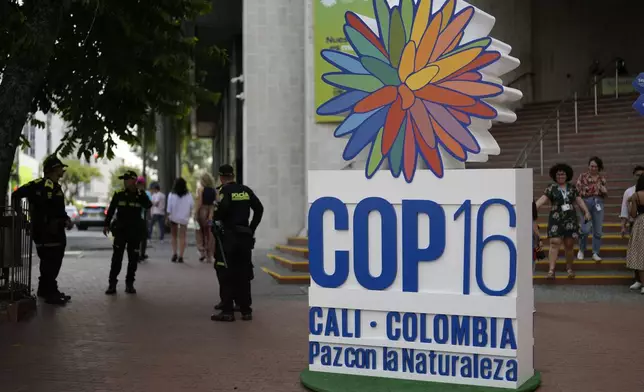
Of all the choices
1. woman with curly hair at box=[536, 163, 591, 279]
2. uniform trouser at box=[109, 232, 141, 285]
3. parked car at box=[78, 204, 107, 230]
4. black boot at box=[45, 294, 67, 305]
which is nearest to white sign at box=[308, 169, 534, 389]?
black boot at box=[45, 294, 67, 305]

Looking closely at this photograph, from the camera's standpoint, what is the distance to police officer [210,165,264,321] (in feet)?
33.6

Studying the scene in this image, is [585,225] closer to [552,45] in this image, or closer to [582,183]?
[582,183]

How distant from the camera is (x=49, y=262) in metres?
11.7

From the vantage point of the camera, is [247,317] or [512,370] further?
[247,317]

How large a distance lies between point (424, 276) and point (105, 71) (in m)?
5.99

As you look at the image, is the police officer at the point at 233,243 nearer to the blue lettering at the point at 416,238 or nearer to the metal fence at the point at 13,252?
the metal fence at the point at 13,252

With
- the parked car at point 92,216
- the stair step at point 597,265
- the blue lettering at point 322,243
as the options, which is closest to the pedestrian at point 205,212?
the stair step at point 597,265

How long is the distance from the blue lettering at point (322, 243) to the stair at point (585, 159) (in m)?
7.07

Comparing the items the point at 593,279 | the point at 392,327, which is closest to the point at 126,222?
the point at 593,279

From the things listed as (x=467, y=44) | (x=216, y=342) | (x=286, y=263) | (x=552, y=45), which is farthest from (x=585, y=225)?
(x=552, y=45)

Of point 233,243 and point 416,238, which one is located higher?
point 416,238

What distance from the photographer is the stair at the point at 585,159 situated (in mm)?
13711

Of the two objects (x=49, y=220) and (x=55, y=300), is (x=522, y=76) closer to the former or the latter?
(x=49, y=220)

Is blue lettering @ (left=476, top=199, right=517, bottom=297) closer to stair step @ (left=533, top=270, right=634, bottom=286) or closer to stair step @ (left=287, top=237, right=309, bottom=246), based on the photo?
stair step @ (left=533, top=270, right=634, bottom=286)
